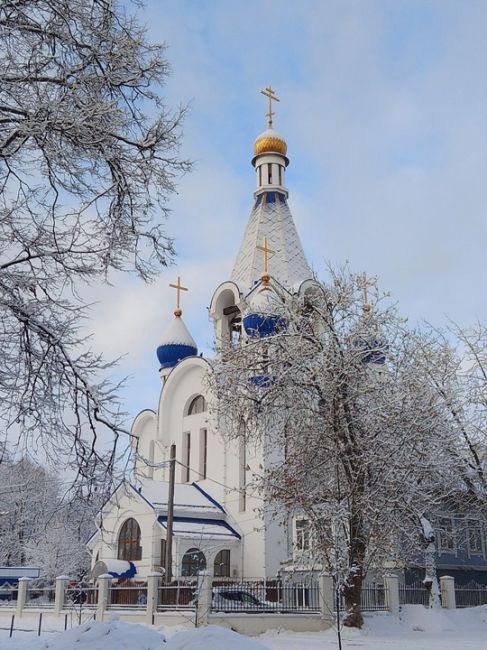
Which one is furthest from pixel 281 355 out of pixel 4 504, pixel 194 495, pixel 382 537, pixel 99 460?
pixel 194 495

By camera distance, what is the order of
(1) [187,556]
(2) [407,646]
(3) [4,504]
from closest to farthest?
(2) [407,646], (3) [4,504], (1) [187,556]

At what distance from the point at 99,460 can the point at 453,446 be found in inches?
611

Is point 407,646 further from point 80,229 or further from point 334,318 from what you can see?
point 80,229

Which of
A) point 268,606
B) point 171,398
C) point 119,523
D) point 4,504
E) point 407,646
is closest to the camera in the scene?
point 407,646

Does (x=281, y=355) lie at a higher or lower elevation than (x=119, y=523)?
higher

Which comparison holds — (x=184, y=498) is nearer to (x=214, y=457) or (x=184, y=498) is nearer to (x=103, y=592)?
(x=214, y=457)

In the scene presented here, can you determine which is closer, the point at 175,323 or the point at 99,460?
the point at 99,460

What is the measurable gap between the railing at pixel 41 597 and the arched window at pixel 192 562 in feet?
14.5

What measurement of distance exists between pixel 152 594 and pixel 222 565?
866cm

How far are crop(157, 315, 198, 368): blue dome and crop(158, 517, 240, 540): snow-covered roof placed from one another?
924 centimetres

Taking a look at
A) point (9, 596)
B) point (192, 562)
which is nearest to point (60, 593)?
point (192, 562)

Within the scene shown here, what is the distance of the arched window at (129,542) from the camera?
1054 inches

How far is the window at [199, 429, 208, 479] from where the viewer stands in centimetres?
3031

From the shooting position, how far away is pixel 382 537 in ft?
55.3
